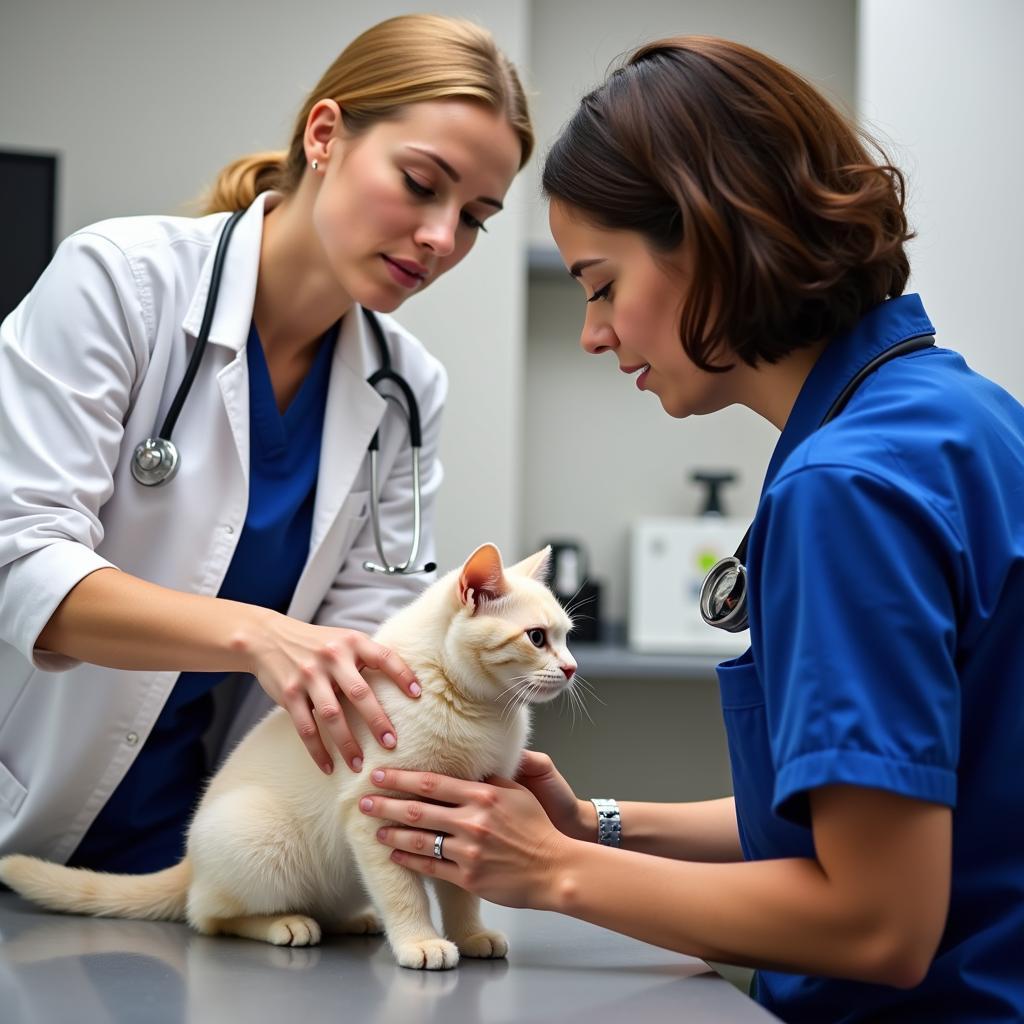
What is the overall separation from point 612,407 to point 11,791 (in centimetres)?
211

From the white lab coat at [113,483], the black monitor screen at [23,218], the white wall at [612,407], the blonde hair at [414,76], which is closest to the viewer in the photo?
the white lab coat at [113,483]

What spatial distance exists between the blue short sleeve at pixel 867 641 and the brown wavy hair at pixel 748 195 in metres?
0.23

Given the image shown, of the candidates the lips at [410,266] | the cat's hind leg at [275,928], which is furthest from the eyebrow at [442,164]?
the cat's hind leg at [275,928]

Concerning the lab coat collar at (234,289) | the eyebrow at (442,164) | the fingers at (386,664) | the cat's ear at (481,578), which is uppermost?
the eyebrow at (442,164)

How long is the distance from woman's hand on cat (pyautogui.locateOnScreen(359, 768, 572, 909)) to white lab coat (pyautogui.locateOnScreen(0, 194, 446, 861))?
1.29 ft

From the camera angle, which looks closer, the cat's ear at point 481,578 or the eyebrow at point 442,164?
the cat's ear at point 481,578

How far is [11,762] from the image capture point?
1243 mm

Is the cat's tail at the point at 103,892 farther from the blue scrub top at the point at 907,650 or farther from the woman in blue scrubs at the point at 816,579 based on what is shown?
the blue scrub top at the point at 907,650

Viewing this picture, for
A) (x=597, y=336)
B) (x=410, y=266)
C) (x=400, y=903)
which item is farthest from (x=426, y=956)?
(x=410, y=266)

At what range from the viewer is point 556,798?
3.75ft

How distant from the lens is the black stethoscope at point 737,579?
91cm

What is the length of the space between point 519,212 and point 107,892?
2040mm

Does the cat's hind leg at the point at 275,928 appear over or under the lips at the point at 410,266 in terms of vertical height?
under

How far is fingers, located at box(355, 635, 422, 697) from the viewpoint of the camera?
99 centimetres
